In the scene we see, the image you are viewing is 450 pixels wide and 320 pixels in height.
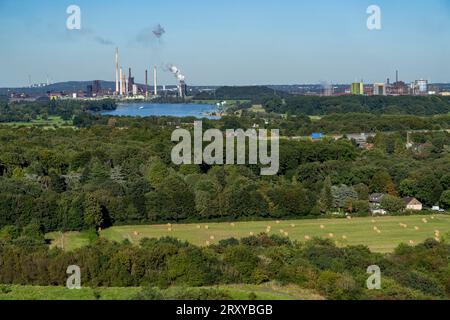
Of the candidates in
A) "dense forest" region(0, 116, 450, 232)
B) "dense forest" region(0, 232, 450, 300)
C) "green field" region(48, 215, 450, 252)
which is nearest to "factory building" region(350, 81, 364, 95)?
"dense forest" region(0, 116, 450, 232)

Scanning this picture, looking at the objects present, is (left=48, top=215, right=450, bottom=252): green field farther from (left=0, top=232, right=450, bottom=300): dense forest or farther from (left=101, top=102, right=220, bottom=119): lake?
(left=101, top=102, right=220, bottom=119): lake

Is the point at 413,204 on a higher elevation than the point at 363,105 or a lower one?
lower

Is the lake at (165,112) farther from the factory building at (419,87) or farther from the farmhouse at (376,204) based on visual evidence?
the farmhouse at (376,204)

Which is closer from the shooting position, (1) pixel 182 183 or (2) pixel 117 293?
(2) pixel 117 293

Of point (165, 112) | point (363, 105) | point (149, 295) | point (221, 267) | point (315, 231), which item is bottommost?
point (315, 231)

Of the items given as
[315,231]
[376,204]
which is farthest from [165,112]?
[315,231]

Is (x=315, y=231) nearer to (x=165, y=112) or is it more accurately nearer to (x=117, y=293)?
(x=117, y=293)
